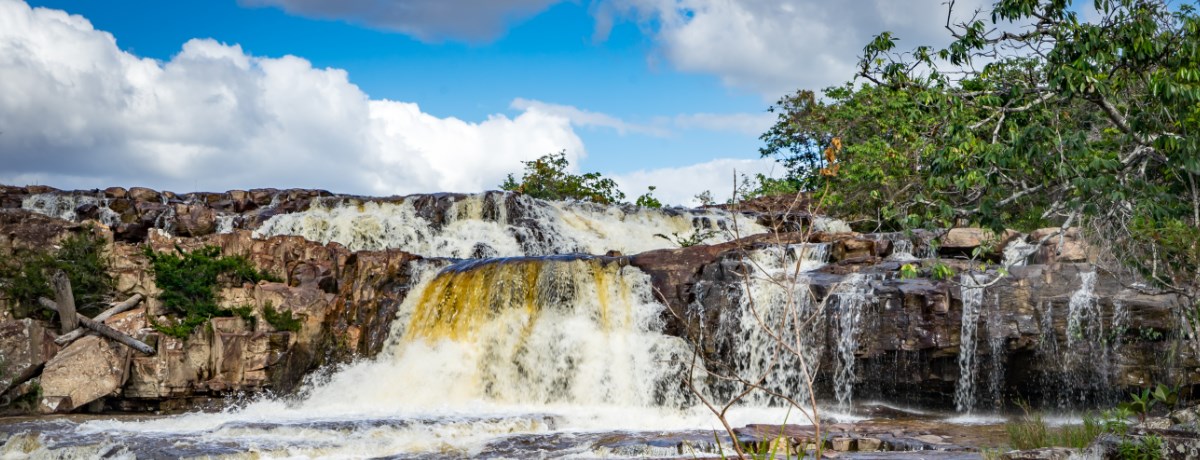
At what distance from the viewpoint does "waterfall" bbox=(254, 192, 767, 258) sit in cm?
2327

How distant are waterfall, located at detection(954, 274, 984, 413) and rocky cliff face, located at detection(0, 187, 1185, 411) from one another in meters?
0.02

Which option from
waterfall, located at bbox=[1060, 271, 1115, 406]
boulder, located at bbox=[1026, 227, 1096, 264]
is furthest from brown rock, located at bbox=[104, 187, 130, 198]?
waterfall, located at bbox=[1060, 271, 1115, 406]

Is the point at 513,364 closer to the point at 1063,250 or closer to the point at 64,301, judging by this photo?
the point at 64,301

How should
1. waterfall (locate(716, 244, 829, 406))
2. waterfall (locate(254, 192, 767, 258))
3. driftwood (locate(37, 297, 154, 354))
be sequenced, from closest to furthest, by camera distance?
waterfall (locate(716, 244, 829, 406)), driftwood (locate(37, 297, 154, 354)), waterfall (locate(254, 192, 767, 258))

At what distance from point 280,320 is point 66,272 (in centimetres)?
424

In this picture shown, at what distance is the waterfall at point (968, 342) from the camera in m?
14.5

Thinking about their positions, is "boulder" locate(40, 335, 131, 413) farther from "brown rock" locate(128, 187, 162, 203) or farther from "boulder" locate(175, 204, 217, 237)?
"brown rock" locate(128, 187, 162, 203)

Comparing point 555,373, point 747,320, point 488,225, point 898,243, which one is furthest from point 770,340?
point 488,225

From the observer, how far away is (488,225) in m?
24.1

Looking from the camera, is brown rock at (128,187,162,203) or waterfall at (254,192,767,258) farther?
brown rock at (128,187,162,203)

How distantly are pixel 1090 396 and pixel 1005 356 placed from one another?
1.24 meters

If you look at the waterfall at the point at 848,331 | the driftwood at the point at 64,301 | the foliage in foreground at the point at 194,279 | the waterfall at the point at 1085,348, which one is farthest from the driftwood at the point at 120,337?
the waterfall at the point at 1085,348

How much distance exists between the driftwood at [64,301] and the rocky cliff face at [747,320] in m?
0.51

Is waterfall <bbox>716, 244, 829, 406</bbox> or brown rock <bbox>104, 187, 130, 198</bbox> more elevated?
brown rock <bbox>104, 187, 130, 198</bbox>
